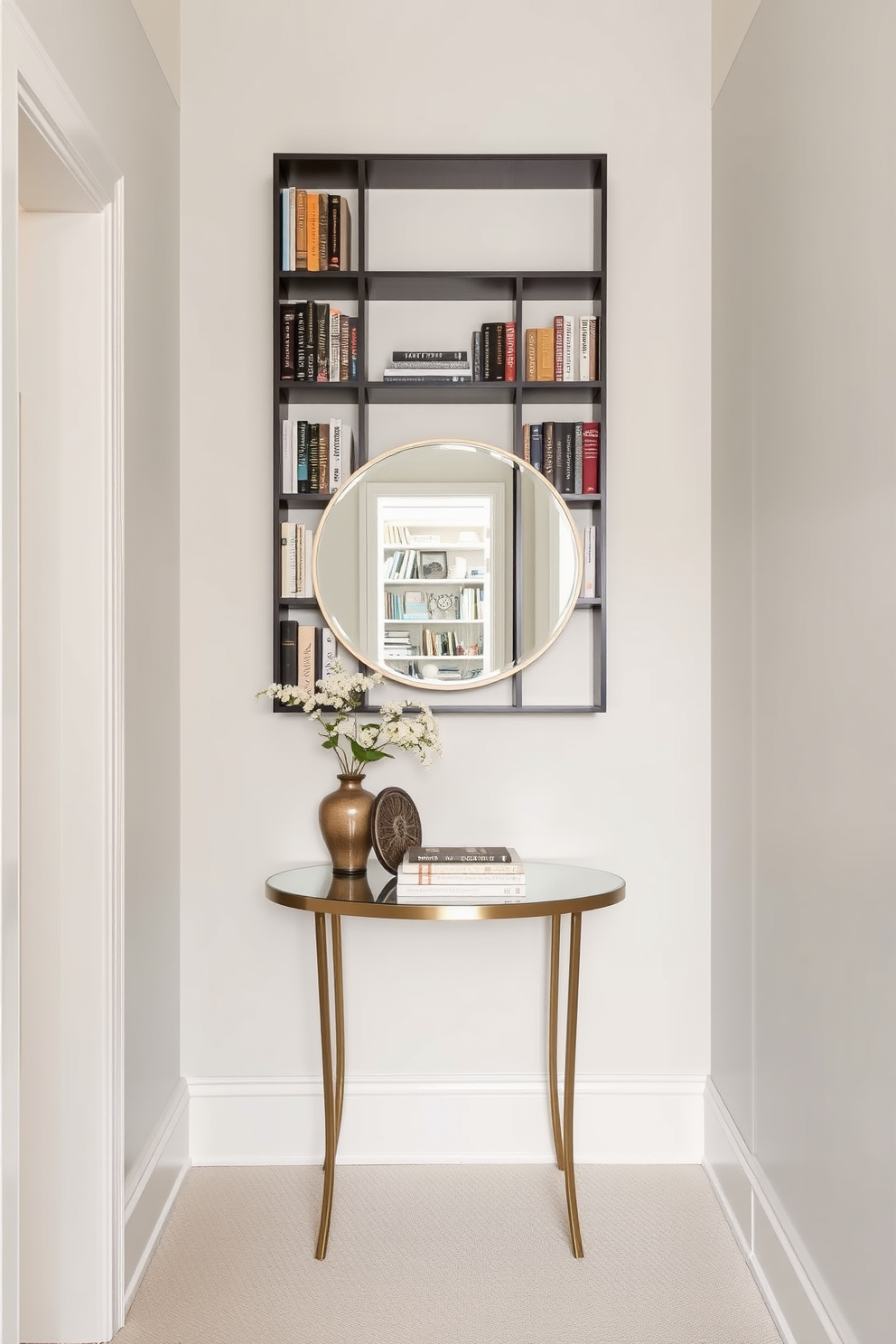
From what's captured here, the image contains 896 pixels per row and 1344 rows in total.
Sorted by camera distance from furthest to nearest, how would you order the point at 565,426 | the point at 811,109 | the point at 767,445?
the point at 565,426, the point at 767,445, the point at 811,109

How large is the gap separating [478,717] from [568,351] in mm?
985

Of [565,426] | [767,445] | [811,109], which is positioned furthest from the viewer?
[565,426]

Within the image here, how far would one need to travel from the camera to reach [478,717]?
109 inches

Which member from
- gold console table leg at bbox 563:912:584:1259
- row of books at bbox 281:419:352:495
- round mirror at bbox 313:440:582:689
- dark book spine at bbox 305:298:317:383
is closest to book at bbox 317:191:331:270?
dark book spine at bbox 305:298:317:383

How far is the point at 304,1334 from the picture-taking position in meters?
2.01

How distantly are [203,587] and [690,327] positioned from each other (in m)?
1.48

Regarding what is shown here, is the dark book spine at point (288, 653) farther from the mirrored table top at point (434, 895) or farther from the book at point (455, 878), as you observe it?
the book at point (455, 878)

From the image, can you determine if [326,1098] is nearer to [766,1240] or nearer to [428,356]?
[766,1240]

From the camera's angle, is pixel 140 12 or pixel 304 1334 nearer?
pixel 304 1334

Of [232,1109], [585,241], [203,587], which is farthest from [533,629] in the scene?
[232,1109]

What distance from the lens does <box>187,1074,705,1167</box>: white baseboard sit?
2.71 m

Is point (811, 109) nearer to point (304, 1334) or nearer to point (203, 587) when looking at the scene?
point (203, 587)

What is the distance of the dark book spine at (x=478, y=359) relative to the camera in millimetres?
2688

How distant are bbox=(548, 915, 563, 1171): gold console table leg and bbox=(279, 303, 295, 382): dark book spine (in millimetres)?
1555
